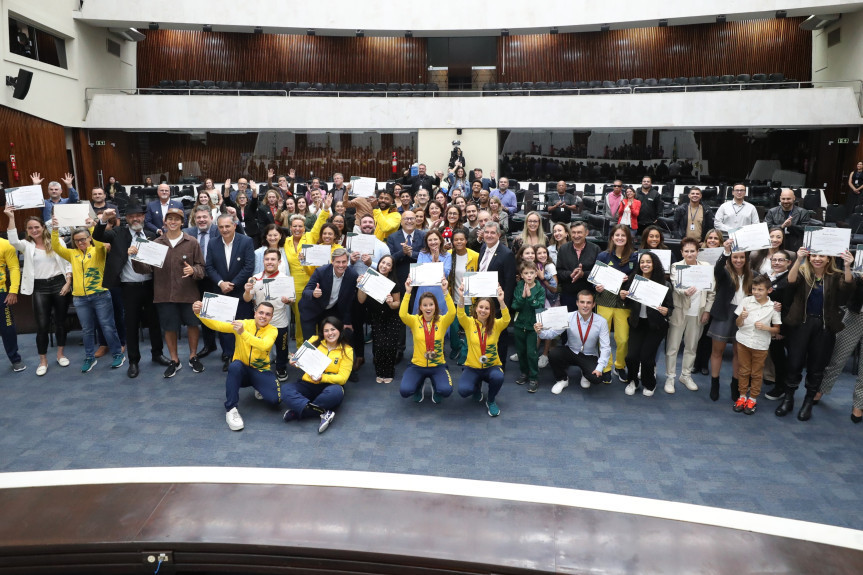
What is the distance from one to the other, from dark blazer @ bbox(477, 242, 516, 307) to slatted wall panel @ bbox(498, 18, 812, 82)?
16.8 m

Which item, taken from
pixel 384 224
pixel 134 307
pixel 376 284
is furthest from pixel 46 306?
pixel 384 224

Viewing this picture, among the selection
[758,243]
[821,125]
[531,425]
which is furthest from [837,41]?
[531,425]

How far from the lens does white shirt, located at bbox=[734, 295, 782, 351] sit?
5.62 m

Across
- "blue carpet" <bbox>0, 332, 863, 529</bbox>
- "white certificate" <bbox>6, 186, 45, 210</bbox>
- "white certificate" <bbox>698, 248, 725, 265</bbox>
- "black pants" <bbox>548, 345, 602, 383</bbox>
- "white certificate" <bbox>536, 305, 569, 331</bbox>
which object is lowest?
"blue carpet" <bbox>0, 332, 863, 529</bbox>

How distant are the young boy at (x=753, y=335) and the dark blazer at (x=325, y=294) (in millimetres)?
3857

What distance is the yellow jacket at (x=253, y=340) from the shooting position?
18.3 ft

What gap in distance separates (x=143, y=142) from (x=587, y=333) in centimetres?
1900

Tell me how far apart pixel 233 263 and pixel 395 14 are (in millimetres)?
14696

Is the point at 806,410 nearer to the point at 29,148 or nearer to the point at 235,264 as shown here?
the point at 235,264

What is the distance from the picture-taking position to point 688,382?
634 centimetres

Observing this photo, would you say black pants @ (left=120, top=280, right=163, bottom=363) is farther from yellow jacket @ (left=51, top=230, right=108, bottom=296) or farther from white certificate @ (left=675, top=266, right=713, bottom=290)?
white certificate @ (left=675, top=266, right=713, bottom=290)

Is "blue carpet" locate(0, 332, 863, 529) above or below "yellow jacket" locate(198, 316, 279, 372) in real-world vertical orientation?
below

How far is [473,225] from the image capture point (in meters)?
7.81

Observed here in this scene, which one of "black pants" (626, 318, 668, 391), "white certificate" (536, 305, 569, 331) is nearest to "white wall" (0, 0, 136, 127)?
"white certificate" (536, 305, 569, 331)
